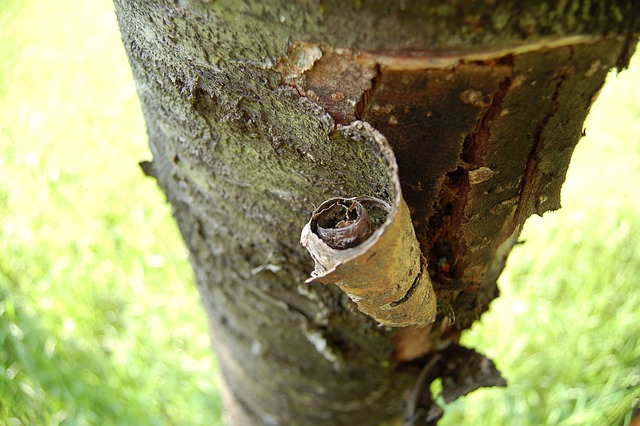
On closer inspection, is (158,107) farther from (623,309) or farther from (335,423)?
(623,309)

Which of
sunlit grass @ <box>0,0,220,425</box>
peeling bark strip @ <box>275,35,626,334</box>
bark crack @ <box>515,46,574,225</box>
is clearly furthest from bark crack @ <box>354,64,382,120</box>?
sunlit grass @ <box>0,0,220,425</box>

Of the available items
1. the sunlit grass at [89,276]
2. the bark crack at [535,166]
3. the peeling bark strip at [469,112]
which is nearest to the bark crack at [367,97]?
the peeling bark strip at [469,112]

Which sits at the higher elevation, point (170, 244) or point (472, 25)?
point (170, 244)

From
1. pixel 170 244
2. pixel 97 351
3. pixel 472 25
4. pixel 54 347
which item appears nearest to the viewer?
pixel 472 25

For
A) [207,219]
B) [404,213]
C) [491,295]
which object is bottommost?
[404,213]

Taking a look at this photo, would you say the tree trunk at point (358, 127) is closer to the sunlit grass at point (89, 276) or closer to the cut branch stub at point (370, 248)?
the cut branch stub at point (370, 248)

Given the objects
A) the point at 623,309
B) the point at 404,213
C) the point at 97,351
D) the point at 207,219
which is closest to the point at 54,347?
the point at 97,351

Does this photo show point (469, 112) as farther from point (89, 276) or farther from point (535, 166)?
point (89, 276)
